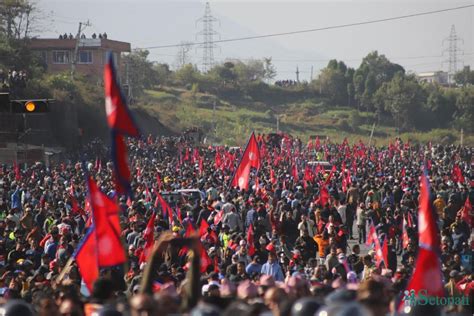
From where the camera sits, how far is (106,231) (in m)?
10.9

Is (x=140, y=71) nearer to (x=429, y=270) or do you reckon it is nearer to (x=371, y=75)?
(x=371, y=75)

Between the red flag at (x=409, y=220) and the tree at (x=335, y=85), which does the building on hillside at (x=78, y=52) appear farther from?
the red flag at (x=409, y=220)

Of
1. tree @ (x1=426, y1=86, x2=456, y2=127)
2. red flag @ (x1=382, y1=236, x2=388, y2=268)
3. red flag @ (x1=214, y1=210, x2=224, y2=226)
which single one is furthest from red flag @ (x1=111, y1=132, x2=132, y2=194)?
tree @ (x1=426, y1=86, x2=456, y2=127)

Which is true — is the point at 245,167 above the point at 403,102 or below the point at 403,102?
below

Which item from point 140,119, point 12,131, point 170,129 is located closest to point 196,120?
point 170,129

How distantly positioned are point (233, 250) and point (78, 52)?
73.8 metres

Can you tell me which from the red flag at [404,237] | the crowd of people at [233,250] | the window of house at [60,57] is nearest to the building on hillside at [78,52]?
the window of house at [60,57]

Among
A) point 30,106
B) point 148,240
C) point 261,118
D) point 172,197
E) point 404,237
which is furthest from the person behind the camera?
point 261,118

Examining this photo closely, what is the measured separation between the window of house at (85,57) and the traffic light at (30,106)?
7417 centimetres

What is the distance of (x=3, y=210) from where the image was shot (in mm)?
24141

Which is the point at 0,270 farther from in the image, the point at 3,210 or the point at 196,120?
the point at 196,120

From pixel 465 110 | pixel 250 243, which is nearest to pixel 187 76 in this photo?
pixel 465 110

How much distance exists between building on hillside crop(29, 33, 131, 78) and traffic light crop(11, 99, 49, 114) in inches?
2849

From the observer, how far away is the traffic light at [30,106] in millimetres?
16172
